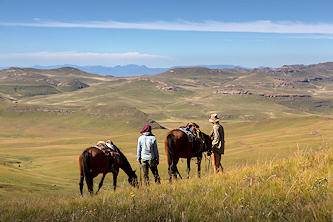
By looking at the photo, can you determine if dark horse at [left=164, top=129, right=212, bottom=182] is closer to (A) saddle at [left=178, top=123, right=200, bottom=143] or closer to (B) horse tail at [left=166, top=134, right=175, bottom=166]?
(B) horse tail at [left=166, top=134, right=175, bottom=166]

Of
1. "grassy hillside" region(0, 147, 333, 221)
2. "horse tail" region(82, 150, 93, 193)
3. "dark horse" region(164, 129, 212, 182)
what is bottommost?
"horse tail" region(82, 150, 93, 193)

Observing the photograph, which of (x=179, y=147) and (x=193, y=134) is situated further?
(x=193, y=134)

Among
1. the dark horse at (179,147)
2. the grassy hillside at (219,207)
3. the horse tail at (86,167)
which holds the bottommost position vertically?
the horse tail at (86,167)

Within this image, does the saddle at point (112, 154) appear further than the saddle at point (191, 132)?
No

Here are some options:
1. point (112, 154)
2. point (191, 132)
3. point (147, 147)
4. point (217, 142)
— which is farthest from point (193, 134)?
point (112, 154)

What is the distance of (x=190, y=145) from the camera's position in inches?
583

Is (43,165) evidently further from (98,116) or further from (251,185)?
(98,116)

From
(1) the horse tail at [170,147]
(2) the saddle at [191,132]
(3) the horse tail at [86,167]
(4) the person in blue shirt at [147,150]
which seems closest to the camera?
(4) the person in blue shirt at [147,150]

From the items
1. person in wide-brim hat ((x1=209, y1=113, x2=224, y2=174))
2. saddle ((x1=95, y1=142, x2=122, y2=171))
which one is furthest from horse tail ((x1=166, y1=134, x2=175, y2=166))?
saddle ((x1=95, y1=142, x2=122, y2=171))

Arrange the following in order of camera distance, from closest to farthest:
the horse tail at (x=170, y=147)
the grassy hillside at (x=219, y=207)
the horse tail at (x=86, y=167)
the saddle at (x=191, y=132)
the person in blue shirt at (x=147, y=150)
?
the grassy hillside at (x=219, y=207) → the person in blue shirt at (x=147, y=150) → the horse tail at (x=170, y=147) → the horse tail at (x=86, y=167) → the saddle at (x=191, y=132)

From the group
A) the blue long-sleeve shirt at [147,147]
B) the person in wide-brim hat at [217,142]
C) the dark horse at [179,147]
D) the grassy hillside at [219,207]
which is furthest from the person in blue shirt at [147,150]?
the grassy hillside at [219,207]

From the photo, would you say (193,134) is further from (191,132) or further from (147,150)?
(147,150)

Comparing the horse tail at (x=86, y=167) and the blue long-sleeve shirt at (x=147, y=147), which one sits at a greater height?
the blue long-sleeve shirt at (x=147, y=147)

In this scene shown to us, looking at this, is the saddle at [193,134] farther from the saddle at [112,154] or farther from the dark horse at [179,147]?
the saddle at [112,154]
